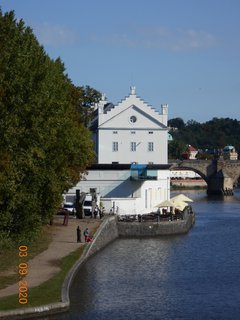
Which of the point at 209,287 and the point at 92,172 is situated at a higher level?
the point at 92,172

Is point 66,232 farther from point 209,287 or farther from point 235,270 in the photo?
point 209,287

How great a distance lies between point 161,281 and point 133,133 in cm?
4809

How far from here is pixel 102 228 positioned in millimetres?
64812

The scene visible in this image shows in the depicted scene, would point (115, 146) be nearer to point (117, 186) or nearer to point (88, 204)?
Answer: point (117, 186)

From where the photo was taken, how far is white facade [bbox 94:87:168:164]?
308 ft

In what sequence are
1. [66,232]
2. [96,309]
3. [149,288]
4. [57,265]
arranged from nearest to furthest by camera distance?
[96,309]
[149,288]
[57,265]
[66,232]

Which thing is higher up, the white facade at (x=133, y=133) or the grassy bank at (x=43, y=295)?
the white facade at (x=133, y=133)

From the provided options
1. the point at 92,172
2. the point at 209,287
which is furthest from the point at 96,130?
the point at 209,287

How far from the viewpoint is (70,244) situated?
190 ft

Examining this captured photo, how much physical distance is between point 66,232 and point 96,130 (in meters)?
32.6

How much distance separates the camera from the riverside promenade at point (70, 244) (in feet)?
122

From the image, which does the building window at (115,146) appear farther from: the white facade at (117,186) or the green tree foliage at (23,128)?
the green tree foliage at (23,128)

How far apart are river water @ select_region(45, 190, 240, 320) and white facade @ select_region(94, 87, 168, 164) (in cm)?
2268

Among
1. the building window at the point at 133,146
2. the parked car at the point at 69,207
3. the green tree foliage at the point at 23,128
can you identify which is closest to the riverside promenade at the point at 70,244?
the green tree foliage at the point at 23,128
